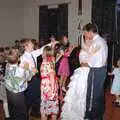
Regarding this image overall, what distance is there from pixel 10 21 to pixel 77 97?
22.8ft

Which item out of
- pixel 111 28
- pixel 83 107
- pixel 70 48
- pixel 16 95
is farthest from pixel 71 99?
pixel 111 28

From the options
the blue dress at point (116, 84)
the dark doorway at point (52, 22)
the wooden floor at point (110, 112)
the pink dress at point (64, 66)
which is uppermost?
the dark doorway at point (52, 22)

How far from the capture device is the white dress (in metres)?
5.55

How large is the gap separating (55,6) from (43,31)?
38.0 inches

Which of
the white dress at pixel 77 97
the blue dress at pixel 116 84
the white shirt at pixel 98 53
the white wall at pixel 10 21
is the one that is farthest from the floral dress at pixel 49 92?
the white wall at pixel 10 21

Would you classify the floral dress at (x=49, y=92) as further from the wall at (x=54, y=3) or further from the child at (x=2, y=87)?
the wall at (x=54, y=3)

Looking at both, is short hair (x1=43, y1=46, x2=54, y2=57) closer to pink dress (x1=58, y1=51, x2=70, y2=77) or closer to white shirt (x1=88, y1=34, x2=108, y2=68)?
white shirt (x1=88, y1=34, x2=108, y2=68)

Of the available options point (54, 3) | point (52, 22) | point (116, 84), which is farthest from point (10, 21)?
point (116, 84)

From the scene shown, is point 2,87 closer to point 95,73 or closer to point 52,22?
point 95,73

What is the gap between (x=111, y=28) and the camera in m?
9.80

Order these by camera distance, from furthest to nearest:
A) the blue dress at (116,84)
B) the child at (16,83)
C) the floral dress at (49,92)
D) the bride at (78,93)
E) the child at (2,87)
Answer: the blue dress at (116,84), the child at (2,87), the bride at (78,93), the floral dress at (49,92), the child at (16,83)

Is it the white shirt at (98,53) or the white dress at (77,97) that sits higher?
the white shirt at (98,53)

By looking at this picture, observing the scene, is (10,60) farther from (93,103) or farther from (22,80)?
(93,103)

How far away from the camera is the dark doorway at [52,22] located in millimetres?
10859
